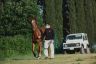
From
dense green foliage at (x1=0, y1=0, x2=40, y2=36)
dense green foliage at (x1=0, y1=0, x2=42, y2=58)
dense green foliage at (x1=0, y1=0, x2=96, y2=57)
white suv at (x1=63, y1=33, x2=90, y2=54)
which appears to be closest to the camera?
dense green foliage at (x1=0, y1=0, x2=96, y2=57)

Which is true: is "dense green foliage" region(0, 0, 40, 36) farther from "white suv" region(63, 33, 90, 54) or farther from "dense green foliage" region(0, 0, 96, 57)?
"white suv" region(63, 33, 90, 54)

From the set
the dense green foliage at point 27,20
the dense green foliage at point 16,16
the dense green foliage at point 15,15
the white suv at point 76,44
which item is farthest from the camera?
the dense green foliage at point 15,15

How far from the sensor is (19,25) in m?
44.3

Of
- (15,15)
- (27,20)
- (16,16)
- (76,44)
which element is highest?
(15,15)

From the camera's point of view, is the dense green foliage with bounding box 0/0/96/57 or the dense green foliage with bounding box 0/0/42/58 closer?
the dense green foliage with bounding box 0/0/96/57

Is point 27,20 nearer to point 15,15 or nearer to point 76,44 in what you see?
point 15,15

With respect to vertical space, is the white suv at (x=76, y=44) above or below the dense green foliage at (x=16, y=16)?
below

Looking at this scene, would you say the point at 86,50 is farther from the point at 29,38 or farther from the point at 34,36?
the point at 34,36

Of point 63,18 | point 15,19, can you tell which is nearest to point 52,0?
point 63,18

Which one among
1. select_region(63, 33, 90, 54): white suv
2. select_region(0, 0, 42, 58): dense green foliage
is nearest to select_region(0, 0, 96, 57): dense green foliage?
select_region(0, 0, 42, 58): dense green foliage

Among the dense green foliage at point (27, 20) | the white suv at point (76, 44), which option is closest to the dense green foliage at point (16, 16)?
the dense green foliage at point (27, 20)

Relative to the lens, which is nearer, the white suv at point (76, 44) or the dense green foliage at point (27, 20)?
the dense green foliage at point (27, 20)

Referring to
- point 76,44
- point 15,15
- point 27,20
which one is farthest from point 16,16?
point 76,44

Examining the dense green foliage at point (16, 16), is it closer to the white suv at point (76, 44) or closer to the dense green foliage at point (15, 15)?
the dense green foliage at point (15, 15)
